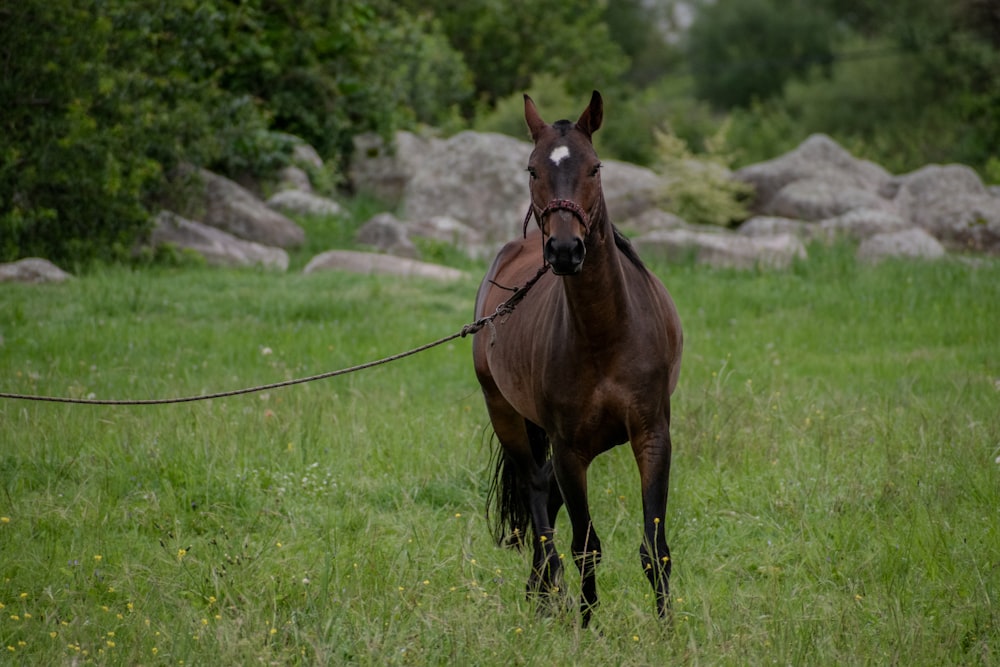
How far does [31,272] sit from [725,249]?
830cm

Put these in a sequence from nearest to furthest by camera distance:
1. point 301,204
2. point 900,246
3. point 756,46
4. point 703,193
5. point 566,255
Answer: point 566,255
point 900,246
point 301,204
point 703,193
point 756,46

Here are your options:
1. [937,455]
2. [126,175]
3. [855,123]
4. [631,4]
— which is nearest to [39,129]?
[126,175]

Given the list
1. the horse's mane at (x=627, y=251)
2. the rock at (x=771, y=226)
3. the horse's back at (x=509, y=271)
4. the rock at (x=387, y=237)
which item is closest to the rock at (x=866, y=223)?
the rock at (x=771, y=226)

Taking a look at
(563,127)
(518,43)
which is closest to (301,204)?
Answer: (563,127)

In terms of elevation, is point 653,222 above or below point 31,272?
above

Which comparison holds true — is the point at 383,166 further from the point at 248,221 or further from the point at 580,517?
the point at 580,517

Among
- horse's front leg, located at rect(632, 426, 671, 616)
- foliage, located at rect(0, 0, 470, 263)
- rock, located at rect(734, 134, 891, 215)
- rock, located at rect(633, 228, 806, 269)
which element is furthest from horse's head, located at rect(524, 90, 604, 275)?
rock, located at rect(734, 134, 891, 215)

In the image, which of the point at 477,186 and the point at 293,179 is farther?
the point at 293,179

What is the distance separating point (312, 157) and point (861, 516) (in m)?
15.7

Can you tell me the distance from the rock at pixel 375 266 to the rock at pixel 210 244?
2.36 feet

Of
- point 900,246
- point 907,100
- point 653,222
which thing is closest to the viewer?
point 900,246

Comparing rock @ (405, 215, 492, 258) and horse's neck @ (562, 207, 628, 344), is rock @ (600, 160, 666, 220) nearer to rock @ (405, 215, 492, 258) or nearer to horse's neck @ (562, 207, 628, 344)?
rock @ (405, 215, 492, 258)

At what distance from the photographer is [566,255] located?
3.67m

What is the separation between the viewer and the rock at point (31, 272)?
39.3ft
